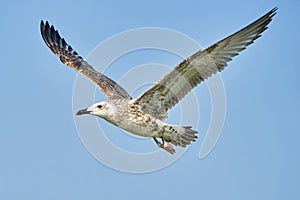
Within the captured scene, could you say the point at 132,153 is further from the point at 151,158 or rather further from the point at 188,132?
the point at 188,132

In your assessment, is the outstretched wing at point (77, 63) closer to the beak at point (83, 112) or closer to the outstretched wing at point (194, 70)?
the beak at point (83, 112)

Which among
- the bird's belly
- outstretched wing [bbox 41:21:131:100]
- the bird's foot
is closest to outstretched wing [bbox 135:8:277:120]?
the bird's belly

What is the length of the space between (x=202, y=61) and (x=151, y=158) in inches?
106

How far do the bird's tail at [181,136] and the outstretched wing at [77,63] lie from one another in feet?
4.54

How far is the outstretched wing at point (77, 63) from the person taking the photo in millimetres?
13562

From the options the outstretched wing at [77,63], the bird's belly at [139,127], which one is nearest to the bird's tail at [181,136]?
the bird's belly at [139,127]

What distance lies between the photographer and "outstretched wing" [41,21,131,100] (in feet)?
44.5

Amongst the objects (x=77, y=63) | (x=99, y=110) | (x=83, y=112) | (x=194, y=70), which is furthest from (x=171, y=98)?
(x=77, y=63)

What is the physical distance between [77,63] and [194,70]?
4428 mm

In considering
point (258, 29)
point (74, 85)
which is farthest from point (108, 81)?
point (258, 29)

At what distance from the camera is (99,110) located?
484 inches

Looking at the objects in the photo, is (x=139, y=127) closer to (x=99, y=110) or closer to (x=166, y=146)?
(x=166, y=146)

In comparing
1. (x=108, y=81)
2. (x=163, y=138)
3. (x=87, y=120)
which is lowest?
(x=163, y=138)

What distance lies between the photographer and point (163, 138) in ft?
41.0
